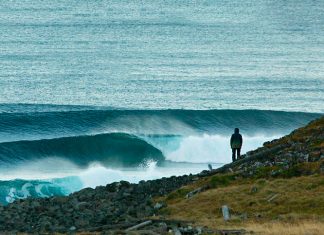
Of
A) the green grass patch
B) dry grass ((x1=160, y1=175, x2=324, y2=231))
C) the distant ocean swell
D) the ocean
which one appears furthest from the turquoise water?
dry grass ((x1=160, y1=175, x2=324, y2=231))

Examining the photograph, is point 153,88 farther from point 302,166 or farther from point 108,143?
point 302,166

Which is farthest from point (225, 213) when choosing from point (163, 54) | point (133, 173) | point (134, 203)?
point (163, 54)

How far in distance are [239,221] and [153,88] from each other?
5720 centimetres

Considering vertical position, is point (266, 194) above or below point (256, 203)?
above

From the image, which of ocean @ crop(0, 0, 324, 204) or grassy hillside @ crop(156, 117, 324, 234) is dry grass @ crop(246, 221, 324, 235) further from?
ocean @ crop(0, 0, 324, 204)

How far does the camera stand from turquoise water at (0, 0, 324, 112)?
83312mm

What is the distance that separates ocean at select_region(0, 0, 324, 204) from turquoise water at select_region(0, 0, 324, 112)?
0.18m

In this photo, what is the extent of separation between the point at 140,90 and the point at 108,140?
1991 cm

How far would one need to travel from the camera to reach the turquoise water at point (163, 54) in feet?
273

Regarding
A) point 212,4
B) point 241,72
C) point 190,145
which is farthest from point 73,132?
point 212,4

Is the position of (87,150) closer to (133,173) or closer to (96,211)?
(133,173)

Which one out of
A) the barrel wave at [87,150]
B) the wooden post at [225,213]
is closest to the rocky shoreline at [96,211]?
the wooden post at [225,213]

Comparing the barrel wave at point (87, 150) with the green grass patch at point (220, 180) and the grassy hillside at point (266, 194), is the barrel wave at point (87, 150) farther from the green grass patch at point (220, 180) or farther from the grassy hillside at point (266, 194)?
the green grass patch at point (220, 180)

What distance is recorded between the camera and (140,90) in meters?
85.6
